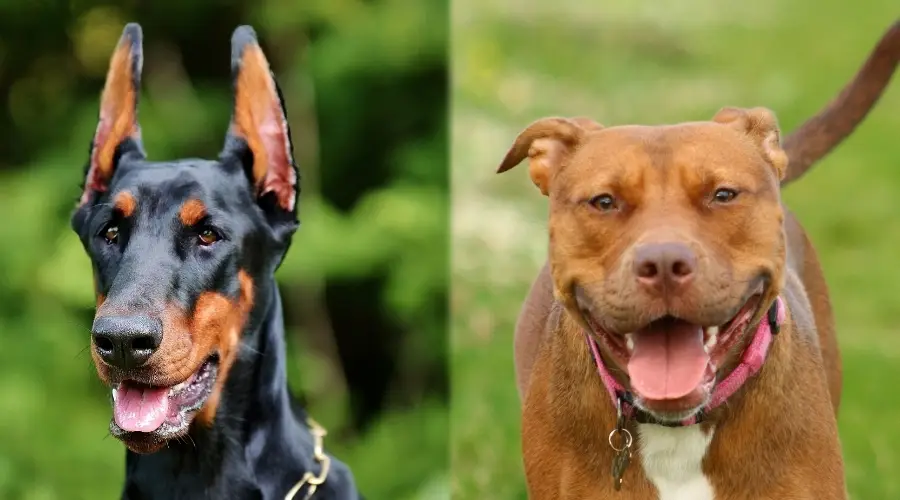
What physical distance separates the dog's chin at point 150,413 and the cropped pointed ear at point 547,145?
3.41ft

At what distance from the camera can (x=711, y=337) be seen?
10.7ft

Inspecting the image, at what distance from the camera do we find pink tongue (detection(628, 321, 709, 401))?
3195mm

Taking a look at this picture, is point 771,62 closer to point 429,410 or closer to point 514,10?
point 514,10

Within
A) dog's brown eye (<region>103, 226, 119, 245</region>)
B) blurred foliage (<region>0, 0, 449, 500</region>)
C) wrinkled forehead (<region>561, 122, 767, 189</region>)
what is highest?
wrinkled forehead (<region>561, 122, 767, 189</region>)

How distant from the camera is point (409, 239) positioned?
23.1 ft

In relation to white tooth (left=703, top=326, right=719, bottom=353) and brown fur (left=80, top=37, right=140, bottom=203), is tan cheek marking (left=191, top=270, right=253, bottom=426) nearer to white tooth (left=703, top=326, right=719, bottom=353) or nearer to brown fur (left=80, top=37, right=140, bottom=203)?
brown fur (left=80, top=37, right=140, bottom=203)

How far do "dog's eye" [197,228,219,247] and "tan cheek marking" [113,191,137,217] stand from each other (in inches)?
7.6

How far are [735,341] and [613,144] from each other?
0.58 metres

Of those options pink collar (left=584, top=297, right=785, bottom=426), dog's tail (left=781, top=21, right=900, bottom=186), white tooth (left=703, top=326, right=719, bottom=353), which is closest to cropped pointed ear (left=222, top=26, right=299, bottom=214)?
pink collar (left=584, top=297, right=785, bottom=426)

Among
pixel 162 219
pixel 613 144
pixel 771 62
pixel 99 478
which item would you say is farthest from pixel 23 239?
pixel 771 62

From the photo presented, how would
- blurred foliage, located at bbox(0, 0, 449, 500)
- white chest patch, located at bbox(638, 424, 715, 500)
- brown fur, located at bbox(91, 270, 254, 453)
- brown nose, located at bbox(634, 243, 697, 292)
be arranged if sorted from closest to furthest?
brown nose, located at bbox(634, 243, 697, 292) < brown fur, located at bbox(91, 270, 254, 453) < white chest patch, located at bbox(638, 424, 715, 500) < blurred foliage, located at bbox(0, 0, 449, 500)

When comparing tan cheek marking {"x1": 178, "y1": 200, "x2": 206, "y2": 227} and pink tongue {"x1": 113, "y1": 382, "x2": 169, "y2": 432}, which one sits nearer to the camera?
pink tongue {"x1": 113, "y1": 382, "x2": 169, "y2": 432}

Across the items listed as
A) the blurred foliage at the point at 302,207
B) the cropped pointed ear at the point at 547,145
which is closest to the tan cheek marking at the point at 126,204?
the cropped pointed ear at the point at 547,145

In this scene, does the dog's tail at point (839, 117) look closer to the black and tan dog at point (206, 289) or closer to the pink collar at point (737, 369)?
the pink collar at point (737, 369)
